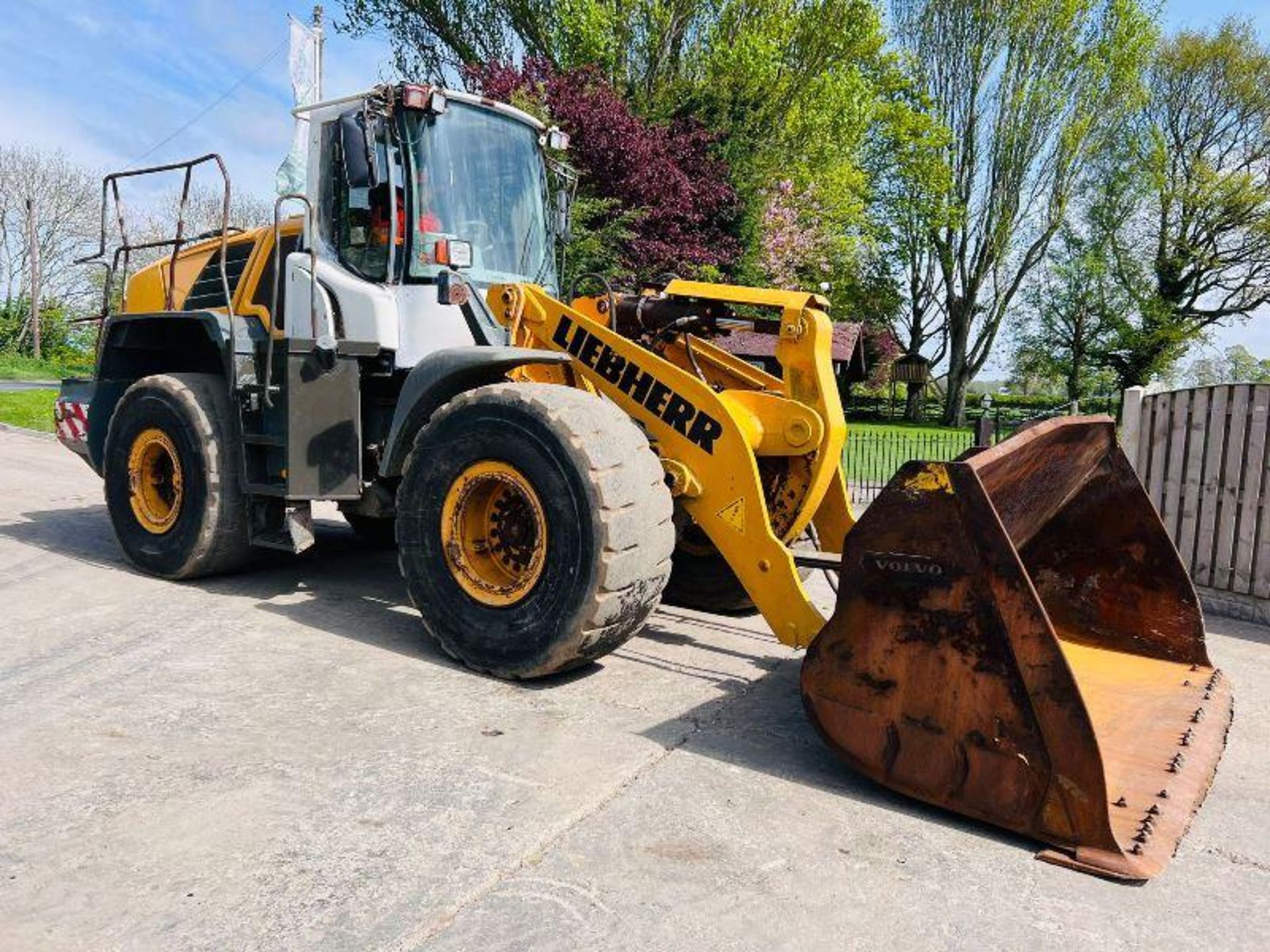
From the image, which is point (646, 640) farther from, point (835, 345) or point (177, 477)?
point (835, 345)

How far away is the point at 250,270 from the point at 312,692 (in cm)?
327

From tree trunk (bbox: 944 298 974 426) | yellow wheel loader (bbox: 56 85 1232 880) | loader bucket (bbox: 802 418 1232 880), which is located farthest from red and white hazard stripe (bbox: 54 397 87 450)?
tree trunk (bbox: 944 298 974 426)

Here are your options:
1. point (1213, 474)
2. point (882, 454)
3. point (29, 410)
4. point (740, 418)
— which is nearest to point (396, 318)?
point (740, 418)

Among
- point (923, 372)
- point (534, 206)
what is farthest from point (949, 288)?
point (534, 206)

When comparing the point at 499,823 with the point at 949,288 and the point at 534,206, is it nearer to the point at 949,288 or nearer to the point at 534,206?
the point at 534,206

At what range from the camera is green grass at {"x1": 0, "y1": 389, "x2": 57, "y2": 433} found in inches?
602

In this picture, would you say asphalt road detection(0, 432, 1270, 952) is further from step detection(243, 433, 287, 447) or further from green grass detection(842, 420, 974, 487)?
green grass detection(842, 420, 974, 487)

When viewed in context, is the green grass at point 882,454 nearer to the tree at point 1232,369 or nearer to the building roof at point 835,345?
the building roof at point 835,345

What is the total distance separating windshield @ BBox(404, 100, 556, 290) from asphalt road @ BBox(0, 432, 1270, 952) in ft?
7.47

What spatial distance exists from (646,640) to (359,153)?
3.05 m

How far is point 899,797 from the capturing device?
335 cm

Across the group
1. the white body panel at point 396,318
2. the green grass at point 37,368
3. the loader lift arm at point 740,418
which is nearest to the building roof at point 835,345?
the loader lift arm at point 740,418

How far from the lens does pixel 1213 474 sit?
280 inches

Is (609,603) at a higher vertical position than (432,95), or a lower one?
lower
